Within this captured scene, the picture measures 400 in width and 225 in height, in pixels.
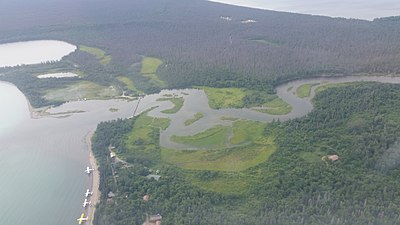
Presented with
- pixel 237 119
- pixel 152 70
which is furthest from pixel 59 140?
pixel 152 70

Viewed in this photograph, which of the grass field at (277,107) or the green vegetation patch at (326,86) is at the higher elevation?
the green vegetation patch at (326,86)

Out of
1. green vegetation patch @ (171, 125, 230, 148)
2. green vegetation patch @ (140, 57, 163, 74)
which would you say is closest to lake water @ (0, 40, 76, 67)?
green vegetation patch @ (140, 57, 163, 74)

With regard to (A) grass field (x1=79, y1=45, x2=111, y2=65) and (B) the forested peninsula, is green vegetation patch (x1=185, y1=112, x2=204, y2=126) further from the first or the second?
(A) grass field (x1=79, y1=45, x2=111, y2=65)

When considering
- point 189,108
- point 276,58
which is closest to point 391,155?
point 189,108

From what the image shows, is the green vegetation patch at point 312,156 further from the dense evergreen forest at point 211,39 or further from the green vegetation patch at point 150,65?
the green vegetation patch at point 150,65

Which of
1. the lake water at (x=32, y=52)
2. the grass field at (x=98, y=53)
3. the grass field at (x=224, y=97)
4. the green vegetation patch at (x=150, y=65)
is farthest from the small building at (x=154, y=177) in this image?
the lake water at (x=32, y=52)

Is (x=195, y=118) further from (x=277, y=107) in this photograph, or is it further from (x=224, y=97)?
(x=277, y=107)

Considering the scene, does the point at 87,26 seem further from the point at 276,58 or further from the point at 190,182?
the point at 190,182
